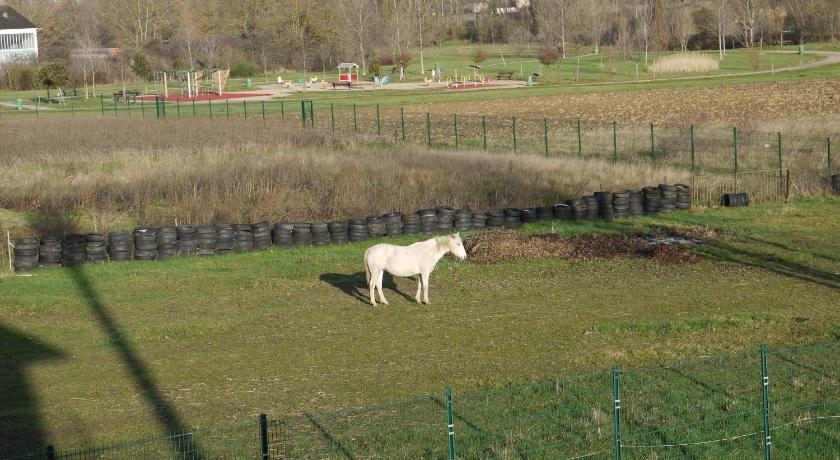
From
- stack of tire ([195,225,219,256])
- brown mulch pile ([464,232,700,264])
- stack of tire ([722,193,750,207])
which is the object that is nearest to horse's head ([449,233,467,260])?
brown mulch pile ([464,232,700,264])

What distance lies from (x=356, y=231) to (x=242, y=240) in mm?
3020

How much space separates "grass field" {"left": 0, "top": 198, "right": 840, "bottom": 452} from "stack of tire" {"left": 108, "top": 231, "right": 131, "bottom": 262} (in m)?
0.56

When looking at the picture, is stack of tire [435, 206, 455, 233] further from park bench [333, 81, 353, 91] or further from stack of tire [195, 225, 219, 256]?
park bench [333, 81, 353, 91]

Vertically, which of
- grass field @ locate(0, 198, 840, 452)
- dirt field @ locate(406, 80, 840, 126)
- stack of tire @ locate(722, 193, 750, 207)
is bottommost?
grass field @ locate(0, 198, 840, 452)

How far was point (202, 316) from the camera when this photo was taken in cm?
2073

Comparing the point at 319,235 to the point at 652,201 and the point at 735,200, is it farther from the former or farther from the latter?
the point at 735,200

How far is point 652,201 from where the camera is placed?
31266 mm

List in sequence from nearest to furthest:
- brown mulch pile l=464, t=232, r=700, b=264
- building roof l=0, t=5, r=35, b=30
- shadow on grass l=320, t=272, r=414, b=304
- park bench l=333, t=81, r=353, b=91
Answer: shadow on grass l=320, t=272, r=414, b=304
brown mulch pile l=464, t=232, r=700, b=264
park bench l=333, t=81, r=353, b=91
building roof l=0, t=5, r=35, b=30

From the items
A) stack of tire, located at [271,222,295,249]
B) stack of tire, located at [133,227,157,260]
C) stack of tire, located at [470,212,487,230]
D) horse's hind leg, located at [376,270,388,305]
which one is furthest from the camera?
stack of tire, located at [470,212,487,230]

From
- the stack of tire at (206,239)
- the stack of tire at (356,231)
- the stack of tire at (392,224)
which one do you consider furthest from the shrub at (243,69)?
the stack of tire at (206,239)

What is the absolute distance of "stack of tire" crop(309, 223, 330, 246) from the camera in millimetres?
27469

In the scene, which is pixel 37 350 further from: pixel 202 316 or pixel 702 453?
pixel 702 453

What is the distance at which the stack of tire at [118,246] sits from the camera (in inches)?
1006

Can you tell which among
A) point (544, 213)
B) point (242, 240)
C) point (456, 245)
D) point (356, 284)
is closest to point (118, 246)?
point (242, 240)
